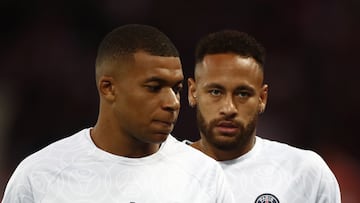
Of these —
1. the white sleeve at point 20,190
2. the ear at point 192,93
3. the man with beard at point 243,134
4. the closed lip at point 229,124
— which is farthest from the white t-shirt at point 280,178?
the white sleeve at point 20,190

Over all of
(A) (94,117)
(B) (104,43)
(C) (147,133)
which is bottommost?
(A) (94,117)

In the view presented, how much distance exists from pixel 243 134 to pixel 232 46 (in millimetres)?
433

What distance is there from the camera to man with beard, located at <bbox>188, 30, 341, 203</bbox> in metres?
3.48

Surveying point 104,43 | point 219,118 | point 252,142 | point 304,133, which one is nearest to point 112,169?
point 104,43

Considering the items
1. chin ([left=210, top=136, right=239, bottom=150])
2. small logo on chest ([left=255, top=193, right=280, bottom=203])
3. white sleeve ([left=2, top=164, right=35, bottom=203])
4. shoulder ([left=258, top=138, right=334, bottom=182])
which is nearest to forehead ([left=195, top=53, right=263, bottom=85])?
chin ([left=210, top=136, right=239, bottom=150])

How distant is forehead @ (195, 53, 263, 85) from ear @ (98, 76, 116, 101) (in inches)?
30.4

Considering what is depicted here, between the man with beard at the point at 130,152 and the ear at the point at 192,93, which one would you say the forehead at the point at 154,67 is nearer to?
the man with beard at the point at 130,152

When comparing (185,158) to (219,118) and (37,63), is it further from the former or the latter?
(37,63)

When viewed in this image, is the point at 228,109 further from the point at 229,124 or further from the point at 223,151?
the point at 223,151

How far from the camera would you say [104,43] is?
2918 millimetres

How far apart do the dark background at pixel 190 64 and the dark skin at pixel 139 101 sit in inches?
98.2

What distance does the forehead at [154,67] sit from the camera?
2.77 m

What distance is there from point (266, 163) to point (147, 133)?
1047 millimetres

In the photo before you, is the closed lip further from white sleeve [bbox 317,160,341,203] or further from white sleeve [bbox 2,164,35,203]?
white sleeve [bbox 2,164,35,203]
